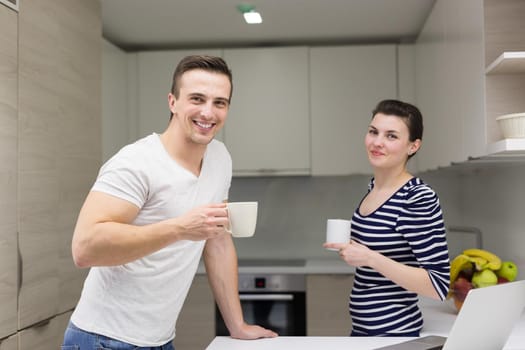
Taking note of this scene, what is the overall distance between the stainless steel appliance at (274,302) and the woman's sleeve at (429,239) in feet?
6.13

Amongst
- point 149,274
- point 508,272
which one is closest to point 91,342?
point 149,274

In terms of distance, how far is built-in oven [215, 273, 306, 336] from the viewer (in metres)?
3.73

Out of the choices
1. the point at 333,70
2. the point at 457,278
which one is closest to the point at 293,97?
the point at 333,70

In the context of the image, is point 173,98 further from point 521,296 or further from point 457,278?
point 457,278

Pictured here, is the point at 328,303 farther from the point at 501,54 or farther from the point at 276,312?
the point at 501,54

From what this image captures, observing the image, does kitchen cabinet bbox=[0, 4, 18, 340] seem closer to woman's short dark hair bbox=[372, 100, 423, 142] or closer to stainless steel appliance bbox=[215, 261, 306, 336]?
woman's short dark hair bbox=[372, 100, 423, 142]

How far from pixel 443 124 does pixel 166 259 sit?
1854 millimetres

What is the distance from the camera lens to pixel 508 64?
2.02 metres

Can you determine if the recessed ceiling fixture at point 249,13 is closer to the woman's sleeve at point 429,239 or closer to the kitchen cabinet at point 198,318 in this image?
the kitchen cabinet at point 198,318

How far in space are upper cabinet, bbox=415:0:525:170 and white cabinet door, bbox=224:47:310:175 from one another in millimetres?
989

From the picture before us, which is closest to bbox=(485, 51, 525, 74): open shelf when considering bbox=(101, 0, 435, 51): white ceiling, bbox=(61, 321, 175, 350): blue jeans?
bbox=(101, 0, 435, 51): white ceiling

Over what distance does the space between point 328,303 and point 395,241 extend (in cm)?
182

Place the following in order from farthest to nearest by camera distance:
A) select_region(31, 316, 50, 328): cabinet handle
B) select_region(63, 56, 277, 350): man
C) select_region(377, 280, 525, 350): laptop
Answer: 1. select_region(31, 316, 50, 328): cabinet handle
2. select_region(63, 56, 277, 350): man
3. select_region(377, 280, 525, 350): laptop

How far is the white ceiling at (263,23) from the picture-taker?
336 cm
